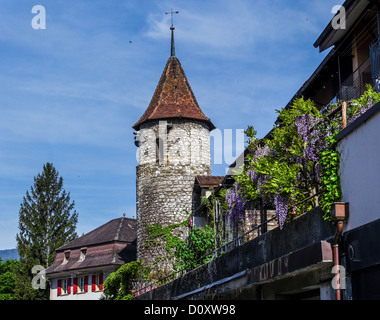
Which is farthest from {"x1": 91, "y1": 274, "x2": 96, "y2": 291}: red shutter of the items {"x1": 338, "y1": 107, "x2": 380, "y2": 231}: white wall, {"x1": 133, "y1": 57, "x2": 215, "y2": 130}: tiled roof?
{"x1": 338, "y1": 107, "x2": 380, "y2": 231}: white wall

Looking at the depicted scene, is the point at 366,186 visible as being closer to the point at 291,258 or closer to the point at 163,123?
the point at 291,258

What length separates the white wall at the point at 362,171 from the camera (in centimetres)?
1141

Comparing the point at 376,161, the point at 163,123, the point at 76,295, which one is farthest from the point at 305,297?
A: the point at 76,295

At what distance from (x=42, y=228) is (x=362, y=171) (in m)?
50.4

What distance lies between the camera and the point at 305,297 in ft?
51.8

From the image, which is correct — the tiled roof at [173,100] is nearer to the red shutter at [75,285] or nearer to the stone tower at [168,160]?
the stone tower at [168,160]

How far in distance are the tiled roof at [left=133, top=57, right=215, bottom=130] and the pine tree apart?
70.7 ft

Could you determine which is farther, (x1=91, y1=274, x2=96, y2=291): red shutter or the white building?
(x1=91, y1=274, x2=96, y2=291): red shutter

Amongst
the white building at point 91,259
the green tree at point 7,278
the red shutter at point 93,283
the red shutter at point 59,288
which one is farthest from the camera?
the green tree at point 7,278

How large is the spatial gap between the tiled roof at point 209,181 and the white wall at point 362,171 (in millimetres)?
24609

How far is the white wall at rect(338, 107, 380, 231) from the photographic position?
11.4 meters

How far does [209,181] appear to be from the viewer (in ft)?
125

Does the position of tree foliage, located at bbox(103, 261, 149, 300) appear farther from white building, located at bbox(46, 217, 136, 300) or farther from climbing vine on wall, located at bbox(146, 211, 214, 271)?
white building, located at bbox(46, 217, 136, 300)

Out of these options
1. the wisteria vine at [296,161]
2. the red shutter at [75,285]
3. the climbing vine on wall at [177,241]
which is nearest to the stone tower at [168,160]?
the climbing vine on wall at [177,241]
